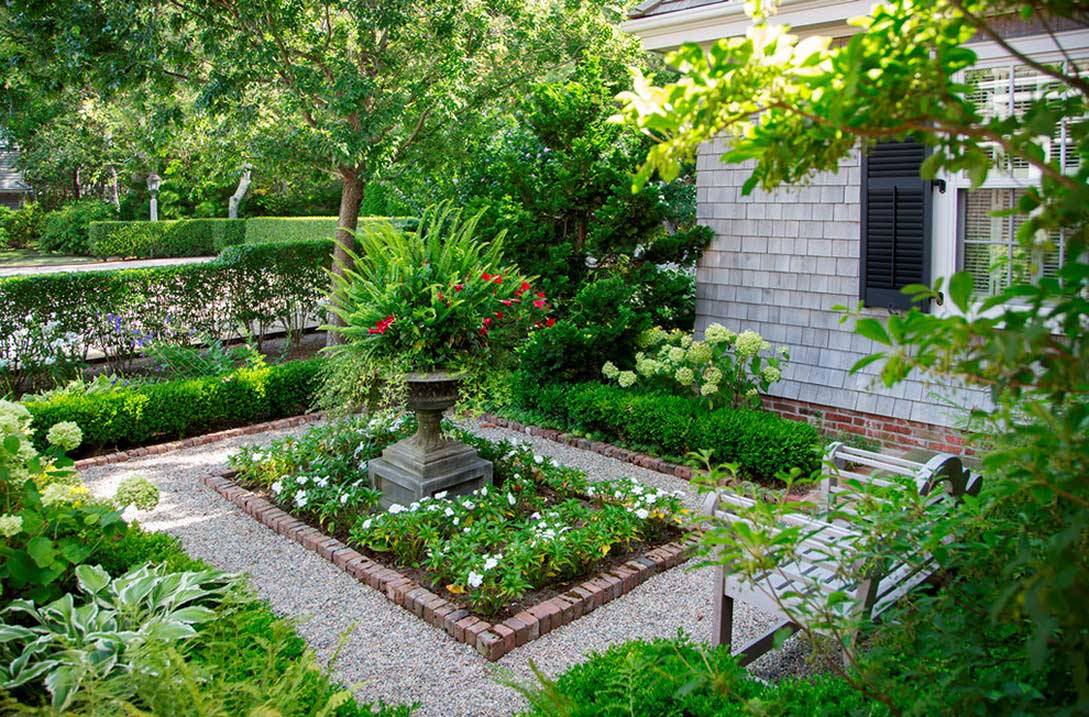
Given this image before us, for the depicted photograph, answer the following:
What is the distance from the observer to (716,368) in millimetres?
6754

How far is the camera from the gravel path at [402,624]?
12.0 feet

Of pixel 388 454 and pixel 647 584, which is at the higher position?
pixel 388 454

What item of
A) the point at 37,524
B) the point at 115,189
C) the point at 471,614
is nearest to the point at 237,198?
the point at 115,189

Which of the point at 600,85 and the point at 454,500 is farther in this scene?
Result: the point at 600,85

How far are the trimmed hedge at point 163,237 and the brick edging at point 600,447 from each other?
23356 mm

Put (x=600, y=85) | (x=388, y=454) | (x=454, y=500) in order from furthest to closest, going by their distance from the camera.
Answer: (x=600, y=85)
(x=388, y=454)
(x=454, y=500)

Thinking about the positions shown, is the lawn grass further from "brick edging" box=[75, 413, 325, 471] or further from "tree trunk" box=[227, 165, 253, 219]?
"brick edging" box=[75, 413, 325, 471]

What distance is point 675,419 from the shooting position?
6508 mm

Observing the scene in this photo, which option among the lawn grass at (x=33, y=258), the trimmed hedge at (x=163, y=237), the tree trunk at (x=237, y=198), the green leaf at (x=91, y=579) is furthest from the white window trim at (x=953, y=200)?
the trimmed hedge at (x=163, y=237)

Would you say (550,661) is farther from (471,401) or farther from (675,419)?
(675,419)

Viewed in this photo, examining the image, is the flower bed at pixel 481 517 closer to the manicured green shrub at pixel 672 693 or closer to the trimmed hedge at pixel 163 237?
the manicured green shrub at pixel 672 693

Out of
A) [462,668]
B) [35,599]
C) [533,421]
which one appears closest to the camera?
[35,599]

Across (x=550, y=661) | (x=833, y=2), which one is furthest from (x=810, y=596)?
(x=833, y=2)

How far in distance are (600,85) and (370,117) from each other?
7.72 feet
